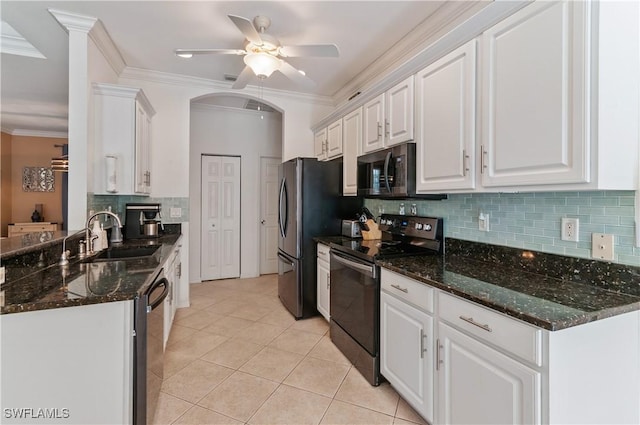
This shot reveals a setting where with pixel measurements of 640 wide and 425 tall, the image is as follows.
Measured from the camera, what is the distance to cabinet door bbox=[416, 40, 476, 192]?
1.75 m

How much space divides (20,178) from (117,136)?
208 inches

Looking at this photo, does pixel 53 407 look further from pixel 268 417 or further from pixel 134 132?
pixel 134 132

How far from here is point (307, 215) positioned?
3223 mm

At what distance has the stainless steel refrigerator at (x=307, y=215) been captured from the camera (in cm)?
321

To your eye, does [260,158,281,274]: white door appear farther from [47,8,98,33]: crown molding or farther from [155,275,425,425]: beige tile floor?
[47,8,98,33]: crown molding

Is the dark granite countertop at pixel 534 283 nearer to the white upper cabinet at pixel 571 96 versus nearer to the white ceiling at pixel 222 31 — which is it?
the white upper cabinet at pixel 571 96

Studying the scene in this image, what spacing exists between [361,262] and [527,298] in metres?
1.11

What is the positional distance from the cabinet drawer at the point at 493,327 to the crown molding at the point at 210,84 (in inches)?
131

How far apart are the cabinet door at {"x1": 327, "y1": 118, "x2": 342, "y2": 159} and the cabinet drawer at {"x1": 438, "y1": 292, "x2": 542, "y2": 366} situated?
224 centimetres

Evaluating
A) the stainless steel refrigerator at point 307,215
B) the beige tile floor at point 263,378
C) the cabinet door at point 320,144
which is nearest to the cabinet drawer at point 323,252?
the stainless steel refrigerator at point 307,215

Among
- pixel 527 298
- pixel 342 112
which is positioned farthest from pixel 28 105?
pixel 527 298

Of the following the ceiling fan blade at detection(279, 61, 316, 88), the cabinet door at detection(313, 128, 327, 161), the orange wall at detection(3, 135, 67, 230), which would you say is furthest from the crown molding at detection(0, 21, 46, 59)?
the orange wall at detection(3, 135, 67, 230)

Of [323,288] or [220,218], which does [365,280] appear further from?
[220,218]

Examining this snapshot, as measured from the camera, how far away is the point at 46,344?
1.25m
